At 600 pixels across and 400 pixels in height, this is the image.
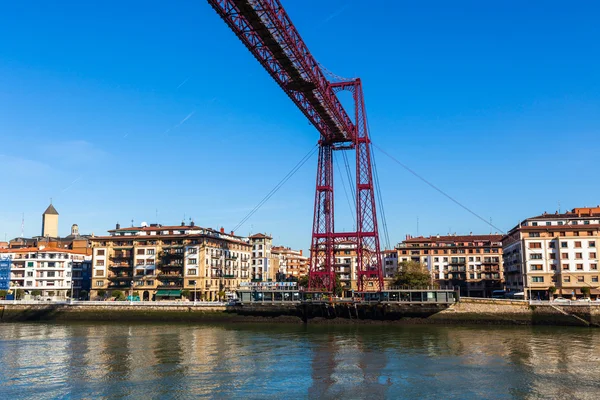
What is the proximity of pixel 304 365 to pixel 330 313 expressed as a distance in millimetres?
30598

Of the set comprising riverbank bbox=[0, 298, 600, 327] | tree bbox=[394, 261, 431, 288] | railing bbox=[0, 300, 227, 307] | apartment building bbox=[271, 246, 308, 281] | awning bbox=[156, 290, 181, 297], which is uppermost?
apartment building bbox=[271, 246, 308, 281]

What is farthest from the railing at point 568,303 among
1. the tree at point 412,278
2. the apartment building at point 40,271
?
the apartment building at point 40,271

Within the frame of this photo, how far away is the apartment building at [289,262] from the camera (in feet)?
422

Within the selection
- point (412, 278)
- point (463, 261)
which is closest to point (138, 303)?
point (412, 278)

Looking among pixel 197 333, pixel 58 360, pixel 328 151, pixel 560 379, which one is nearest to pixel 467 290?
pixel 328 151

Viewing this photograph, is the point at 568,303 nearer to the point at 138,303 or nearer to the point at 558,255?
the point at 558,255

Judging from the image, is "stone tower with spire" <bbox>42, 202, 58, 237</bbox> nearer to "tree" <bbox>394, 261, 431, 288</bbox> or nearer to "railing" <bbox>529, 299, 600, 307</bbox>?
"tree" <bbox>394, 261, 431, 288</bbox>

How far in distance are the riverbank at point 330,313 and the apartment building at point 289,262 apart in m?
59.6

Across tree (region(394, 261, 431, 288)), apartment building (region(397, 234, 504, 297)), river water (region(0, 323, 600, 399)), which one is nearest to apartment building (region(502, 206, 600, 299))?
tree (region(394, 261, 431, 288))

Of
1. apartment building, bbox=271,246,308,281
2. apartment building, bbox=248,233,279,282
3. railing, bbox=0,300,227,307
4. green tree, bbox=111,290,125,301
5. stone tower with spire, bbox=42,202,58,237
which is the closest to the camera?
railing, bbox=0,300,227,307

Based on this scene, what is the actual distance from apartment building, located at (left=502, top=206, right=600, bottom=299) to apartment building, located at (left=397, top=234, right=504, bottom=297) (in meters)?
20.5

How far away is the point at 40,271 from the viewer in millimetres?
90938

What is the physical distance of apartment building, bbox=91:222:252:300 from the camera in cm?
8156

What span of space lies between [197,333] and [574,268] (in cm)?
5009
